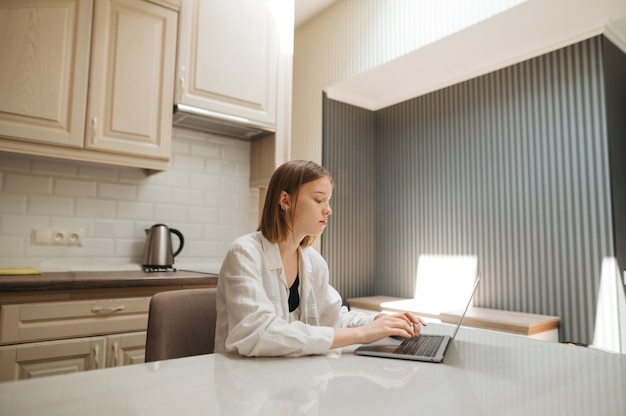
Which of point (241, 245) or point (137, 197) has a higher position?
point (137, 197)

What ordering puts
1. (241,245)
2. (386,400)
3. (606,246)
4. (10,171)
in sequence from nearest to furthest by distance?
(386,400), (241,245), (10,171), (606,246)

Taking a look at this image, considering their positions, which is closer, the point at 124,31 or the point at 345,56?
the point at 124,31

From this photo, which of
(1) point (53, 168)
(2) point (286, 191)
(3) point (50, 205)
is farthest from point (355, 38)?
(2) point (286, 191)

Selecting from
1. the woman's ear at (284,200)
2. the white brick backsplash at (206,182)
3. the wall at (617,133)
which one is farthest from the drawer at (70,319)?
the wall at (617,133)

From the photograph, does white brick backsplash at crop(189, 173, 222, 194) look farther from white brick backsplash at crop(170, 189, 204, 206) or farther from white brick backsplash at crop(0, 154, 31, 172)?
white brick backsplash at crop(0, 154, 31, 172)

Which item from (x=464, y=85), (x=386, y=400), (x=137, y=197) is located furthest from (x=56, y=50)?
(x=464, y=85)

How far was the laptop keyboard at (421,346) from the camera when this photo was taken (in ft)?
2.99

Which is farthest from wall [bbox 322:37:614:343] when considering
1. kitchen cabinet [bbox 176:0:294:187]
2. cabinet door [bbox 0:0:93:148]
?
cabinet door [bbox 0:0:93:148]

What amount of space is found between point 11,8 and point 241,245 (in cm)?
172

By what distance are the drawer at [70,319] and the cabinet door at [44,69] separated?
76cm

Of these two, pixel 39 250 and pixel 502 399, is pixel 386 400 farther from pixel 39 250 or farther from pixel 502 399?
pixel 39 250

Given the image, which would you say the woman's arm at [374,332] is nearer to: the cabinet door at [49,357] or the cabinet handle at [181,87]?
the cabinet door at [49,357]

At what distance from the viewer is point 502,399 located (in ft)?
2.16

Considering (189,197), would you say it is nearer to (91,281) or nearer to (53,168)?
(53,168)
